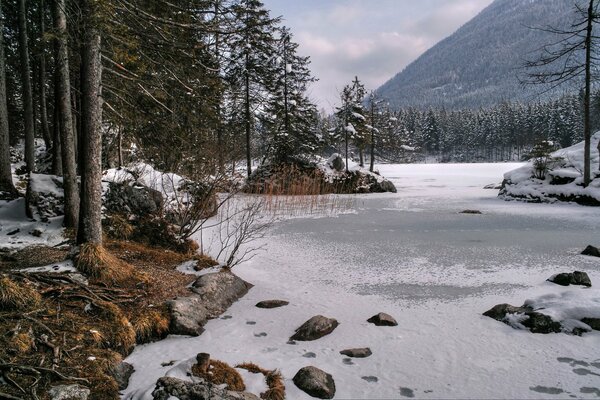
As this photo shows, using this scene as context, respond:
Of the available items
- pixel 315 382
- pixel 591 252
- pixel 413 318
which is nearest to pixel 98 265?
pixel 315 382

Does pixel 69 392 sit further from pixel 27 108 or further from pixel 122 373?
pixel 27 108

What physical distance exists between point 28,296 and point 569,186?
15362 millimetres

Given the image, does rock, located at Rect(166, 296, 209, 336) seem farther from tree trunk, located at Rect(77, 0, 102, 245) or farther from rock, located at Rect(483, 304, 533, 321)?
rock, located at Rect(483, 304, 533, 321)

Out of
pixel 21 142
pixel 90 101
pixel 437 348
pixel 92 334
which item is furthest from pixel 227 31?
pixel 21 142

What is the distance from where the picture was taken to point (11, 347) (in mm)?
2586

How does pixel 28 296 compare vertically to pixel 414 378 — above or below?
above

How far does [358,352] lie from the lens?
321cm

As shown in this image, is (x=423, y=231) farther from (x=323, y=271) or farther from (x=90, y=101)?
(x=90, y=101)

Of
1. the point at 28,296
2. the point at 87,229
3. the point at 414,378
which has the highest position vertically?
the point at 87,229

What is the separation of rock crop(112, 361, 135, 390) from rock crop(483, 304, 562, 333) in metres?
3.44

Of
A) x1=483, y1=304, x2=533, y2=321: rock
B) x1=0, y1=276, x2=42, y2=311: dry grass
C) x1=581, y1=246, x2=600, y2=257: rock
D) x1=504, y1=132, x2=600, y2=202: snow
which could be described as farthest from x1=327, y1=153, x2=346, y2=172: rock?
x1=0, y1=276, x2=42, y2=311: dry grass

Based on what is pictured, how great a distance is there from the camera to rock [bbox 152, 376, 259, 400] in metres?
2.31

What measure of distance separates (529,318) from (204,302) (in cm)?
337

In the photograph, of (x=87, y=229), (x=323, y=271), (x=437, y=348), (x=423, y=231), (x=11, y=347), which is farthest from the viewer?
(x=423, y=231)
